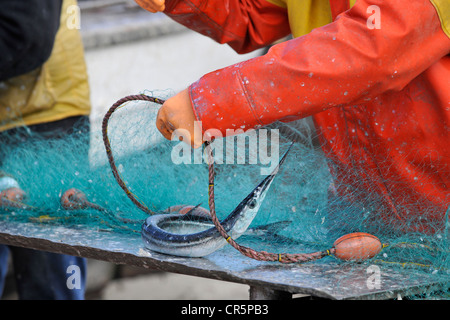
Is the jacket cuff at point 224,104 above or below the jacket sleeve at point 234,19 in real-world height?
below

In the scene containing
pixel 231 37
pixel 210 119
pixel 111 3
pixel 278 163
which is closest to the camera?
pixel 210 119

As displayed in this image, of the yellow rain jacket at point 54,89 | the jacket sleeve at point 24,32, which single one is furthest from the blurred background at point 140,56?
the jacket sleeve at point 24,32

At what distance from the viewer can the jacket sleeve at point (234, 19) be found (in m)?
1.64

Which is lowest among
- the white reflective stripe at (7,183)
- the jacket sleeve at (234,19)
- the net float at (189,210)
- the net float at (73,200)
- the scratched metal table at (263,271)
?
the scratched metal table at (263,271)

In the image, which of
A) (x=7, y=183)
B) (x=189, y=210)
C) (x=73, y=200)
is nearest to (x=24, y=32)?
(x=7, y=183)

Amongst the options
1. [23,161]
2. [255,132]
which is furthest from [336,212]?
[23,161]

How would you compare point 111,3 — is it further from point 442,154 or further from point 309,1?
point 442,154

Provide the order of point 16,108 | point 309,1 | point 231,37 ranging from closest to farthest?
point 309,1 < point 231,37 < point 16,108

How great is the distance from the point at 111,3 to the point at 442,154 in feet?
17.1

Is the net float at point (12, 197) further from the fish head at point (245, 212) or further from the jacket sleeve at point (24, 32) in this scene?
the fish head at point (245, 212)

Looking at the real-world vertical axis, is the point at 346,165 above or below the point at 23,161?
below

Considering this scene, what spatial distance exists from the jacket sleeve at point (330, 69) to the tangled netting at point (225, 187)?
225mm

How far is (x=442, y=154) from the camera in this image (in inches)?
48.8

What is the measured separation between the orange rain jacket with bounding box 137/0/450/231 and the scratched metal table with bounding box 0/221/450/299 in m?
0.19
